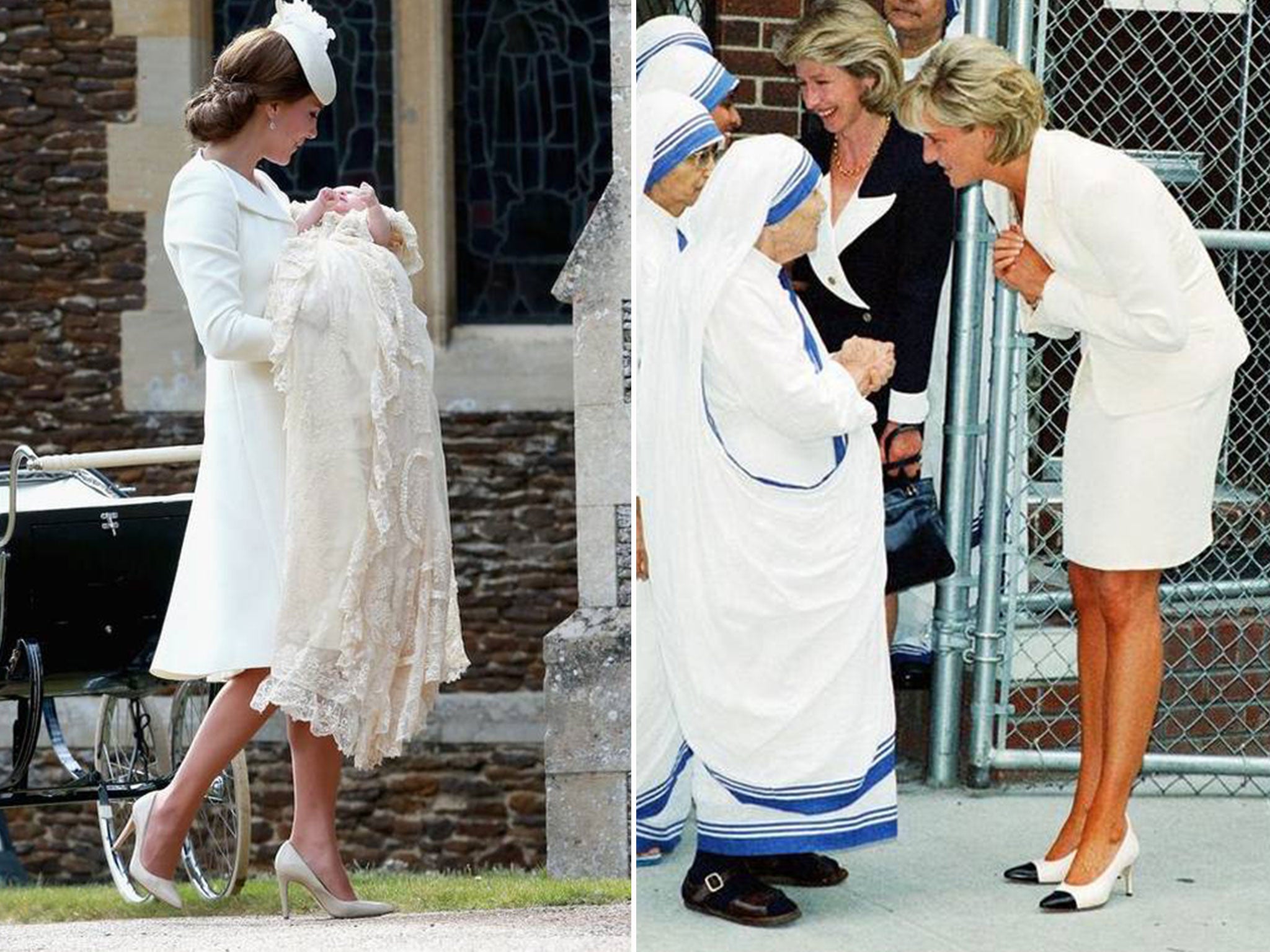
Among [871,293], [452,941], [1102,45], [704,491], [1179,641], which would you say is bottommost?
[452,941]

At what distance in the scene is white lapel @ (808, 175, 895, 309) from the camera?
181 inches

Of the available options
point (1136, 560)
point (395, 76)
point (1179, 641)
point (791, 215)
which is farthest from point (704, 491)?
point (395, 76)

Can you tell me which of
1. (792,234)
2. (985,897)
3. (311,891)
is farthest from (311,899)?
(792,234)

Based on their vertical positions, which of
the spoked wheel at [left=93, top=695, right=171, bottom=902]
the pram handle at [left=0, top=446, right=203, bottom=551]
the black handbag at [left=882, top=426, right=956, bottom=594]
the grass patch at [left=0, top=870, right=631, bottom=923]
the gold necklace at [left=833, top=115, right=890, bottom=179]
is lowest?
the grass patch at [left=0, top=870, right=631, bottom=923]

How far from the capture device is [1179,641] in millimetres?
5121

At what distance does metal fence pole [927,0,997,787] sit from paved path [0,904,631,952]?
779mm

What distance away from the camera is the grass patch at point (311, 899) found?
5.04 meters

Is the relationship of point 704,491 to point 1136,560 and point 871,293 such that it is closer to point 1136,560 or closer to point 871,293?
point 871,293

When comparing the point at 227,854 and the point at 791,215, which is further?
the point at 227,854

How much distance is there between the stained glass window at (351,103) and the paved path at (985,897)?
19.7 ft

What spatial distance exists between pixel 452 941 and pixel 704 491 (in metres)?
1.05

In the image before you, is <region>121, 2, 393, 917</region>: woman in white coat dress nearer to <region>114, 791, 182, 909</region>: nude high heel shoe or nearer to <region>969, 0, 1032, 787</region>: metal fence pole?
<region>114, 791, 182, 909</region>: nude high heel shoe

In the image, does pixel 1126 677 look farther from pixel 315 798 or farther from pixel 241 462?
pixel 241 462

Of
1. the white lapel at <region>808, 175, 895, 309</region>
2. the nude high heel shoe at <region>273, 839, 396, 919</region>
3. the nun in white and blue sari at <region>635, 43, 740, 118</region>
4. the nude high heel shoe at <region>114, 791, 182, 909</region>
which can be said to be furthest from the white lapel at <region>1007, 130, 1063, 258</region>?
the nude high heel shoe at <region>114, 791, 182, 909</region>
